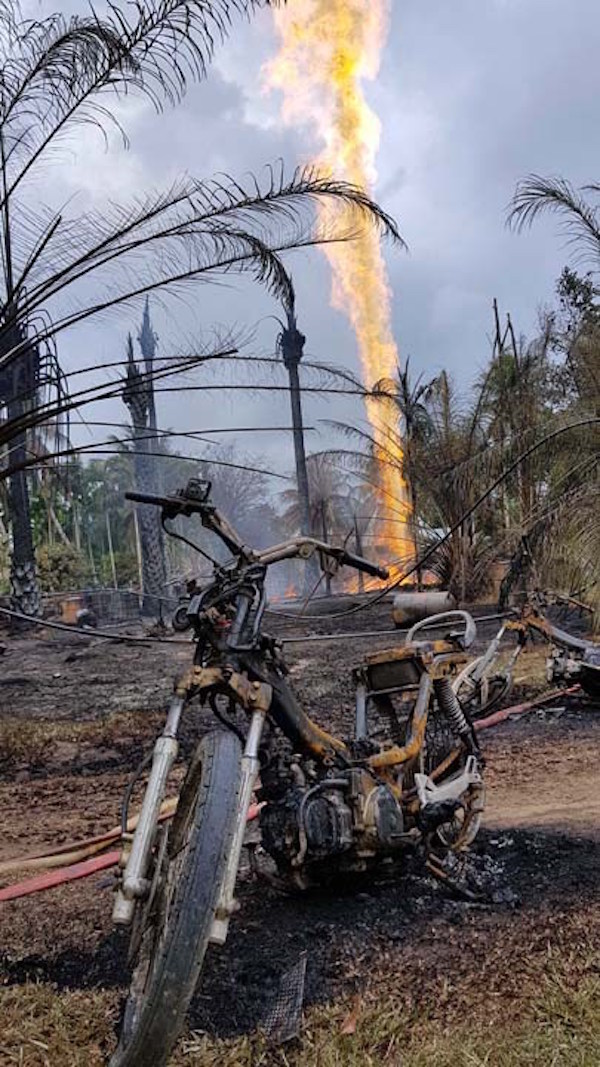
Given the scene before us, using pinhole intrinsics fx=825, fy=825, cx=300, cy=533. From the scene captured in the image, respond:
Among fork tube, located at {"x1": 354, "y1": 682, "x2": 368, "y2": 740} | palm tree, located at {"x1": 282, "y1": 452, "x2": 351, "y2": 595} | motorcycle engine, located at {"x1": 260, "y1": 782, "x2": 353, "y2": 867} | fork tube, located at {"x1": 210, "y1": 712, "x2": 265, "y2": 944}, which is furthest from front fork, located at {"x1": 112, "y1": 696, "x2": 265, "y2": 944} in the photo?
palm tree, located at {"x1": 282, "y1": 452, "x2": 351, "y2": 595}

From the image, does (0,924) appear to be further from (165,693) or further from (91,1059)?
(165,693)

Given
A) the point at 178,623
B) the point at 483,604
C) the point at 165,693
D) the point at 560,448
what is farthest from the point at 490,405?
the point at 178,623

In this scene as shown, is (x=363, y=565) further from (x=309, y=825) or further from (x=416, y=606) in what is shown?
(x=416, y=606)

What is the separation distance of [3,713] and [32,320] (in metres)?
4.79

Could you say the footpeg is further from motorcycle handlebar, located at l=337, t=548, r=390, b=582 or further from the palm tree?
the palm tree

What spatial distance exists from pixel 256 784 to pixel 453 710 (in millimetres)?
1329

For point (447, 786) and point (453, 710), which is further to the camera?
point (453, 710)

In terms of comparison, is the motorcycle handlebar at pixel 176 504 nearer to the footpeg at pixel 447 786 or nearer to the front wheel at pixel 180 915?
the front wheel at pixel 180 915

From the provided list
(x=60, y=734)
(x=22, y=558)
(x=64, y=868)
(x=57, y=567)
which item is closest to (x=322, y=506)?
(x=57, y=567)

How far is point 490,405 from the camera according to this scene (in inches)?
741

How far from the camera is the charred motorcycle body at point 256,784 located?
→ 7.70ft

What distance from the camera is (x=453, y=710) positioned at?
4387mm

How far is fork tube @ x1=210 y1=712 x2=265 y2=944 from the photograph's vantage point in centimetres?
236

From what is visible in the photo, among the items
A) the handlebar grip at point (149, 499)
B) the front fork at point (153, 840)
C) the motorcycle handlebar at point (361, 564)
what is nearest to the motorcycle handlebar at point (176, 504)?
the handlebar grip at point (149, 499)
